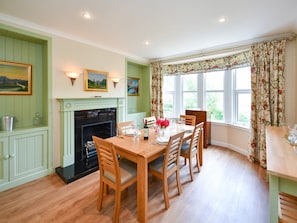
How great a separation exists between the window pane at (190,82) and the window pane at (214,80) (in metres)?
0.37

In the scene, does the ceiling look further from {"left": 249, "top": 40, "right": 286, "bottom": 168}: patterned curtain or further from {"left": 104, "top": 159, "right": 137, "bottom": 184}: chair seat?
{"left": 104, "top": 159, "right": 137, "bottom": 184}: chair seat

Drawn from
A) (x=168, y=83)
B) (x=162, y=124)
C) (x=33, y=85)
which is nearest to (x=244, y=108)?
(x=168, y=83)

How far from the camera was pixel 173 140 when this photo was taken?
191cm

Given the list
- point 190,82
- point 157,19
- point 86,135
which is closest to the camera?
point 157,19

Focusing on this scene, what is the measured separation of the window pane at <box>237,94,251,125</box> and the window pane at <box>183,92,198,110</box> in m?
1.20

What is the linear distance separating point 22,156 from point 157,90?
367 cm

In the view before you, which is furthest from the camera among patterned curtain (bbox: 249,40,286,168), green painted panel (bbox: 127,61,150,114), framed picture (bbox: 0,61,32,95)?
green painted panel (bbox: 127,61,150,114)

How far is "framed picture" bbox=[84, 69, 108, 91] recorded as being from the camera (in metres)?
3.33

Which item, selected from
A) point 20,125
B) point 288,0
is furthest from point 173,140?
point 20,125

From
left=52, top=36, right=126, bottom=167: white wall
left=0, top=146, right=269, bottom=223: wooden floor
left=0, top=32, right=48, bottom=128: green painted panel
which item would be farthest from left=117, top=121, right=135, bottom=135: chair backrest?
left=0, top=32, right=48, bottom=128: green painted panel

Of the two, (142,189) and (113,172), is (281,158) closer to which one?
(142,189)

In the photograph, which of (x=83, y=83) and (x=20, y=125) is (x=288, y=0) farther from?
(x=20, y=125)

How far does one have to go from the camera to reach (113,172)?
5.78 ft

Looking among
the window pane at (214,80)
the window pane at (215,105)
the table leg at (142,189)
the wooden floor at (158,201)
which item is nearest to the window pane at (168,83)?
the window pane at (214,80)
